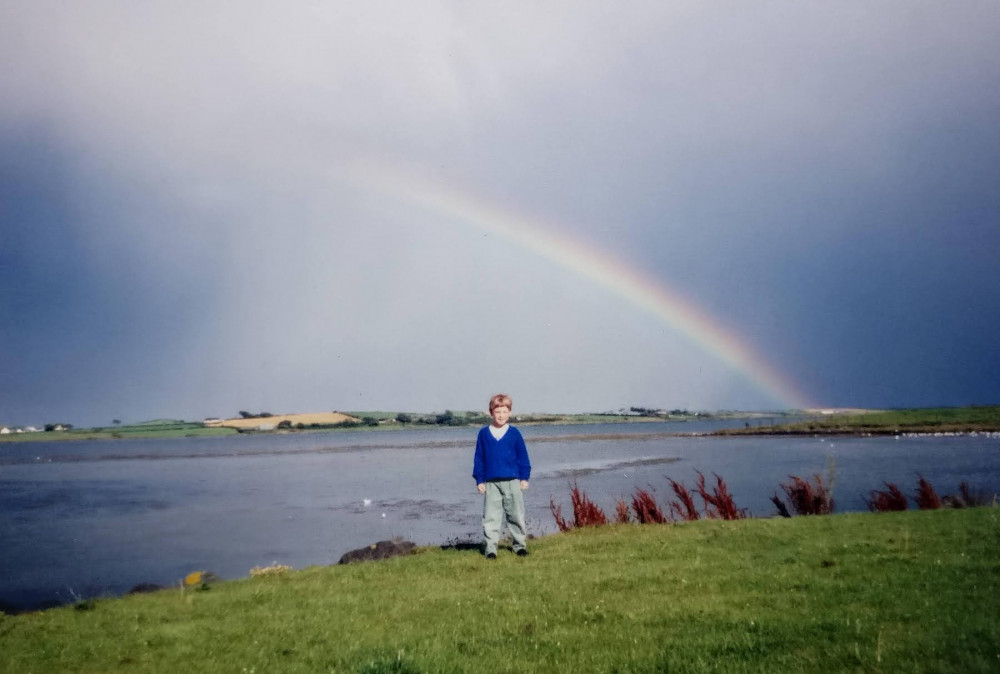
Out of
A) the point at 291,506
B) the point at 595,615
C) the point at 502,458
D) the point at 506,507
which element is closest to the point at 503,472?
the point at 502,458

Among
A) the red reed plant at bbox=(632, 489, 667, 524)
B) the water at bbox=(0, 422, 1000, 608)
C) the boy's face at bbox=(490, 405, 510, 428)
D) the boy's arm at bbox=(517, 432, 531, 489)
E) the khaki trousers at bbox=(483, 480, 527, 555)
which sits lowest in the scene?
the water at bbox=(0, 422, 1000, 608)

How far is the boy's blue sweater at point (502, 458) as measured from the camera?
1201 centimetres

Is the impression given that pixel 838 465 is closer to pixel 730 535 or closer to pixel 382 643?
pixel 730 535

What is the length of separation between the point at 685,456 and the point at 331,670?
5110 cm

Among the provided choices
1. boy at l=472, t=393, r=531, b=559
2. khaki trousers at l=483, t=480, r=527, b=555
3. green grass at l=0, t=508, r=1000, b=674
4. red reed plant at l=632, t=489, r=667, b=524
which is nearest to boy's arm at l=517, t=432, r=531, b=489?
boy at l=472, t=393, r=531, b=559

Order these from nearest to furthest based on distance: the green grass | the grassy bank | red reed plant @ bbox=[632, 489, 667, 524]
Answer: the green grass → red reed plant @ bbox=[632, 489, 667, 524] → the grassy bank

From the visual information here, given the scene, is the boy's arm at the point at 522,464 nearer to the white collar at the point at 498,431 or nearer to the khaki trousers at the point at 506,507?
the khaki trousers at the point at 506,507

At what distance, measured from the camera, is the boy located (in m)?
12.0

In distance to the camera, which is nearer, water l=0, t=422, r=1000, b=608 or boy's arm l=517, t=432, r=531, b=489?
boy's arm l=517, t=432, r=531, b=489

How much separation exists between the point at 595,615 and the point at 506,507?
485 centimetres

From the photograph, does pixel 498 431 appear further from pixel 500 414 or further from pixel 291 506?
pixel 291 506

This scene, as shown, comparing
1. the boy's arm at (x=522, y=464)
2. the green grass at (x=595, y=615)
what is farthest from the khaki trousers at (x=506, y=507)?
the green grass at (x=595, y=615)

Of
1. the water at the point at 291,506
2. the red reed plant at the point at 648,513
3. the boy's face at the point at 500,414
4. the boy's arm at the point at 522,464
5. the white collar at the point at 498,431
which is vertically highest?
the boy's face at the point at 500,414

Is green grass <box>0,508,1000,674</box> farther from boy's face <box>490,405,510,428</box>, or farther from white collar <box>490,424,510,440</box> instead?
boy's face <box>490,405,510,428</box>
